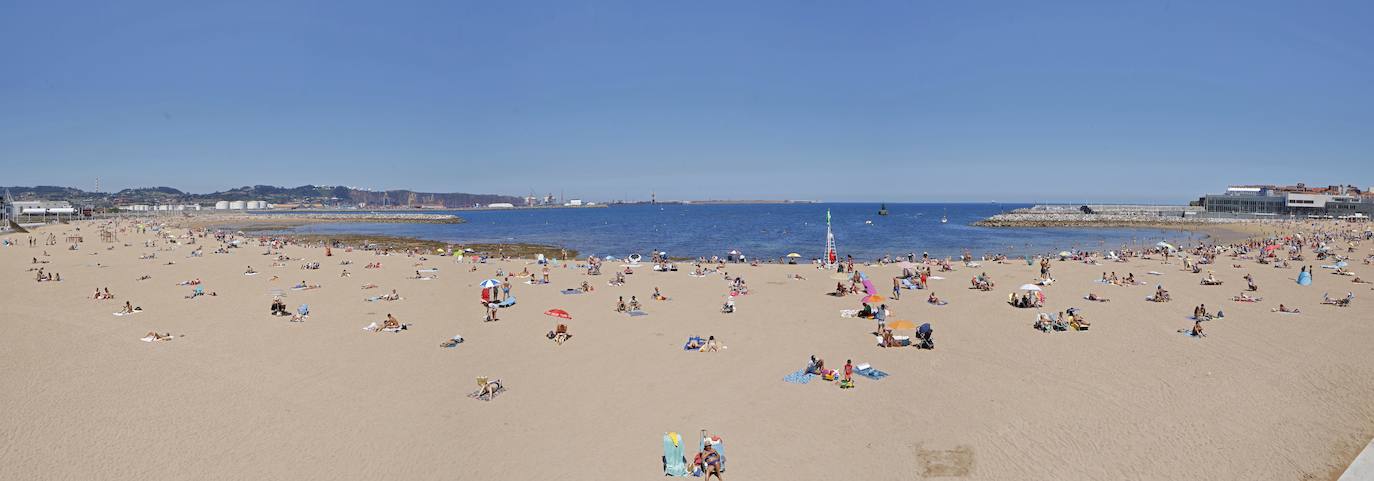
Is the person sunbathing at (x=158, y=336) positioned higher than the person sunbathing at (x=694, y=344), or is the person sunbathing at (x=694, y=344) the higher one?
the person sunbathing at (x=158, y=336)

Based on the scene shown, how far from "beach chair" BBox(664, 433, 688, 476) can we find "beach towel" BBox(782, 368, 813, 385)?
444cm

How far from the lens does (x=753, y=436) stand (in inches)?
400

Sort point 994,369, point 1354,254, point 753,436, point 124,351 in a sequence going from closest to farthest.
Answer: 1. point 753,436
2. point 994,369
3. point 124,351
4. point 1354,254

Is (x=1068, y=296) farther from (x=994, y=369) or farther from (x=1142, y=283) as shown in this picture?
(x=994, y=369)

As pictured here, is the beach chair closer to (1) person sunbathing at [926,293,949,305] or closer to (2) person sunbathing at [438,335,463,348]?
(2) person sunbathing at [438,335,463,348]

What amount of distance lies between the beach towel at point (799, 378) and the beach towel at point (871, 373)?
42.7 inches

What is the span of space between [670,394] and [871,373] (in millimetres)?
4142

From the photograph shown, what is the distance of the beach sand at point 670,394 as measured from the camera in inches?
367

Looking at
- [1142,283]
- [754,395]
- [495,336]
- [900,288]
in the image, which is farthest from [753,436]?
[1142,283]

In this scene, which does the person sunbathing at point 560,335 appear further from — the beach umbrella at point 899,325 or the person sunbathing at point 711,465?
the person sunbathing at point 711,465

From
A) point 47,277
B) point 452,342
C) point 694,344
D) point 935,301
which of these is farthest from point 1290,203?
point 47,277

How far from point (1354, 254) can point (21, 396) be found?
54.9m

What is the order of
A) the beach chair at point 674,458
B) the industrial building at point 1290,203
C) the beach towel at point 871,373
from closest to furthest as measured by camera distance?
1. the beach chair at point 674,458
2. the beach towel at point 871,373
3. the industrial building at point 1290,203

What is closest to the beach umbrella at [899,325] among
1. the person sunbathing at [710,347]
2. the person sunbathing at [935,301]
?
the person sunbathing at [710,347]
